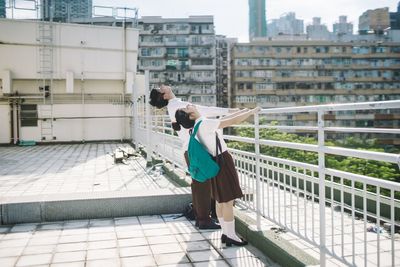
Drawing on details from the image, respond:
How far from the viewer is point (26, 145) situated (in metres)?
17.8

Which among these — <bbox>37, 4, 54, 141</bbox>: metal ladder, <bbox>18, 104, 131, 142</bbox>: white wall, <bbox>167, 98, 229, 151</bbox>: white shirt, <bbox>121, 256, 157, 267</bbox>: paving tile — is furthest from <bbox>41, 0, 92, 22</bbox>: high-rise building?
<bbox>121, 256, 157, 267</bbox>: paving tile

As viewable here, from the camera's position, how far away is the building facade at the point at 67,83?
707 inches

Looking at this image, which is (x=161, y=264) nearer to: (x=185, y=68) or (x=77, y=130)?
(x=77, y=130)

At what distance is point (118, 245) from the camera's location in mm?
3986

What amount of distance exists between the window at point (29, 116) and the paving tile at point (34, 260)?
16314mm

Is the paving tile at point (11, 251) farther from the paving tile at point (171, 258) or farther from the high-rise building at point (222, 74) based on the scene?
the high-rise building at point (222, 74)

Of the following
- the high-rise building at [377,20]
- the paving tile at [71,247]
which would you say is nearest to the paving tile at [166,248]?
the paving tile at [71,247]

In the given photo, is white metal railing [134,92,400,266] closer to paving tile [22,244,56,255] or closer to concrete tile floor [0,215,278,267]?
concrete tile floor [0,215,278,267]

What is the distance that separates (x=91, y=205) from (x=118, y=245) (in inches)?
50.1

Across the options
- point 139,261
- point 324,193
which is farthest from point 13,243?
point 324,193

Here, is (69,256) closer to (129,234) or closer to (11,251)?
(11,251)

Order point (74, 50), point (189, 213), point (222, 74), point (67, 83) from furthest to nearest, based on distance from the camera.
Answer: point (222, 74) < point (74, 50) < point (67, 83) < point (189, 213)

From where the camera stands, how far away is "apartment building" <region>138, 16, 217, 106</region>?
6119 cm

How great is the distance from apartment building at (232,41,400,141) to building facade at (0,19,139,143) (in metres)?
42.5
